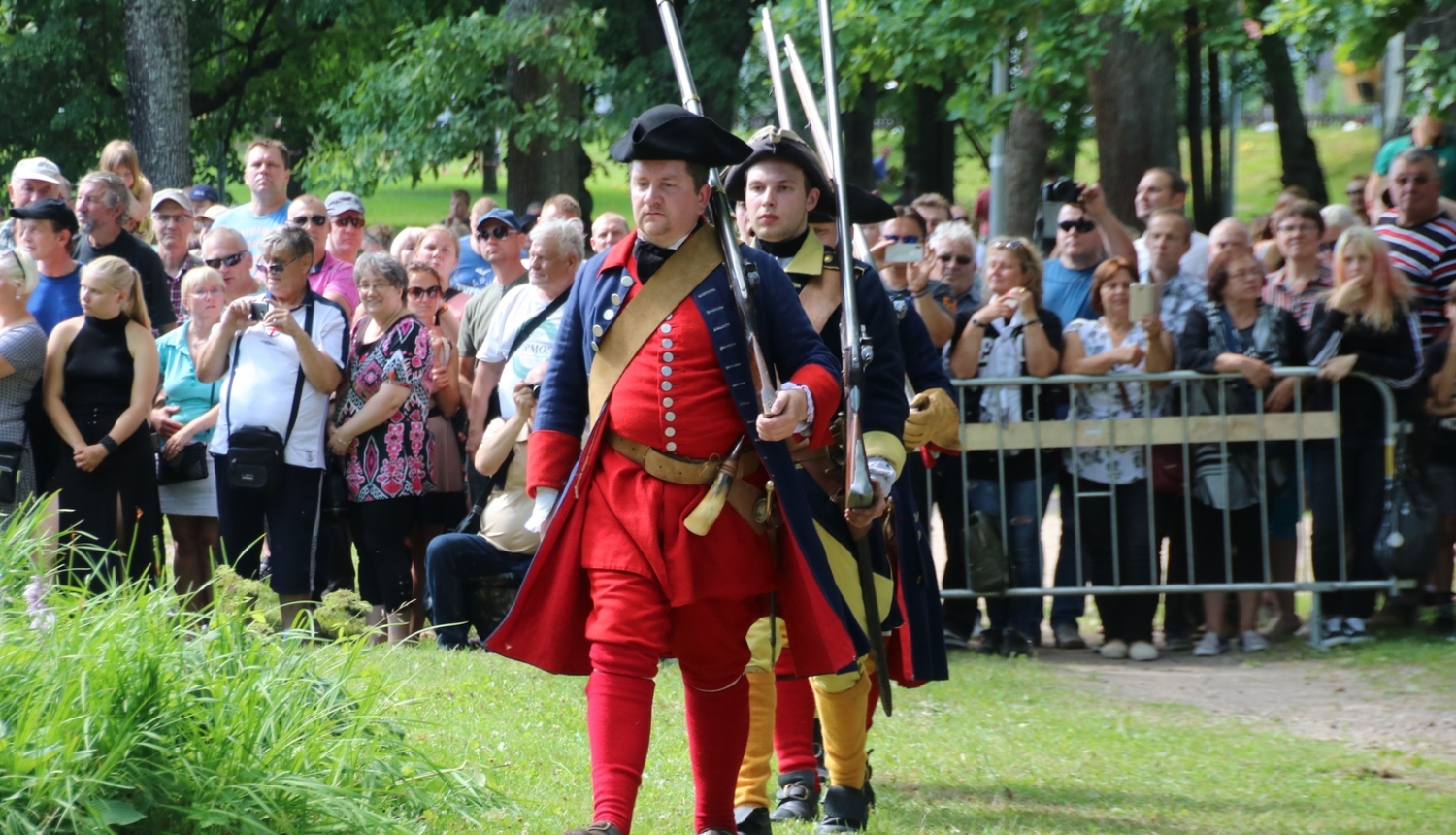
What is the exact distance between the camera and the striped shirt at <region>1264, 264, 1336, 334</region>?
890 centimetres

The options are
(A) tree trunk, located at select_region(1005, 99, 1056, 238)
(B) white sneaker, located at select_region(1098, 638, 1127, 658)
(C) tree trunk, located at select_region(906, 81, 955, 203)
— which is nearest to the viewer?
(B) white sneaker, located at select_region(1098, 638, 1127, 658)

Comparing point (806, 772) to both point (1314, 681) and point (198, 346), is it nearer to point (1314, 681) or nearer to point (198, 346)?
point (1314, 681)

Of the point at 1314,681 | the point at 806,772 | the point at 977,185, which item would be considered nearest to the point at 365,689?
the point at 806,772

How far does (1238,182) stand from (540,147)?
1198 inches

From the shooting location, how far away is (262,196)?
999cm

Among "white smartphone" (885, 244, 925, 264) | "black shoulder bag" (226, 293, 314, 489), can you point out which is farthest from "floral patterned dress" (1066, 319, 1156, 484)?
"black shoulder bag" (226, 293, 314, 489)

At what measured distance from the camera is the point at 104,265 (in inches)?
311

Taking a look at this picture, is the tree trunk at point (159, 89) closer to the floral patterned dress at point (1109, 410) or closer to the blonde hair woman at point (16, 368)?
the blonde hair woman at point (16, 368)

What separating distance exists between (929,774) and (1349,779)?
5.06 ft

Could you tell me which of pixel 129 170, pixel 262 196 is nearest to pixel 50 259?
pixel 262 196

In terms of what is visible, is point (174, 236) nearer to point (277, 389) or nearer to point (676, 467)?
point (277, 389)

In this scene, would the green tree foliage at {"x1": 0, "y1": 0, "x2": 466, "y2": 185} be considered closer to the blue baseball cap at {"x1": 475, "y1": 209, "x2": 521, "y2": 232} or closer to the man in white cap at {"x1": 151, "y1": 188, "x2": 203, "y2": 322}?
the man in white cap at {"x1": 151, "y1": 188, "x2": 203, "y2": 322}

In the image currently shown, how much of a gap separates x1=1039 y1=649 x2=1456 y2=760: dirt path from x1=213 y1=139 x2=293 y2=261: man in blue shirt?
4.83 metres

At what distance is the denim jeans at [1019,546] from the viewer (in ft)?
29.2
